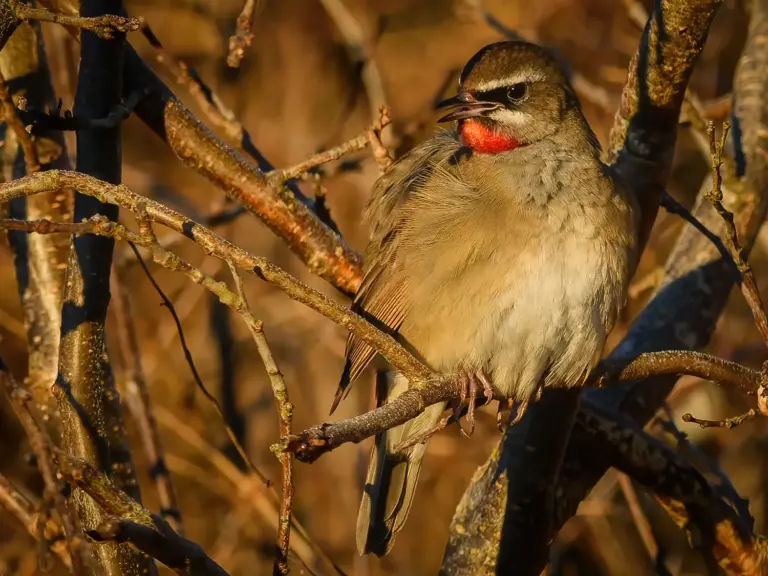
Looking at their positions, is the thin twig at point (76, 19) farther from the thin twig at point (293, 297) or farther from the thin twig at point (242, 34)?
the thin twig at point (242, 34)

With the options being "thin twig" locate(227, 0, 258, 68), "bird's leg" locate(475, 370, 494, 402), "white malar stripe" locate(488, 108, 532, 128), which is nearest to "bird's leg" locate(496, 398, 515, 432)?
"bird's leg" locate(475, 370, 494, 402)

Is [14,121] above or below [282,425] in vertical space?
above

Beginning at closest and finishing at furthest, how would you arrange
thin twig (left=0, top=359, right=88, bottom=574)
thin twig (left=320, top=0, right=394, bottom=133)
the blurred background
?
thin twig (left=0, top=359, right=88, bottom=574) < the blurred background < thin twig (left=320, top=0, right=394, bottom=133)

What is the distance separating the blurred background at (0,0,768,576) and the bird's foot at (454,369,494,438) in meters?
1.90

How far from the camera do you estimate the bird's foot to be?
133 inches

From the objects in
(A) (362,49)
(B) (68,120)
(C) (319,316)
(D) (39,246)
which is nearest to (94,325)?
(B) (68,120)

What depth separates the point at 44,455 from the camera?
2.06 metres

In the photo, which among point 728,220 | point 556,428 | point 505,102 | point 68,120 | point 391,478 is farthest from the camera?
point 391,478

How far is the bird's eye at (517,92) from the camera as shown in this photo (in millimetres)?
3916

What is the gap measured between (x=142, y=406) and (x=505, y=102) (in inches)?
78.4

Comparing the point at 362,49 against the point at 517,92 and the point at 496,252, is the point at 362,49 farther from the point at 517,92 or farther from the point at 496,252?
the point at 496,252

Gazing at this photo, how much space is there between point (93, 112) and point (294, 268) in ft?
14.7

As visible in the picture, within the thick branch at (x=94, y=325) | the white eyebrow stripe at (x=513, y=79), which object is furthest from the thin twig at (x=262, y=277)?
the white eyebrow stripe at (x=513, y=79)

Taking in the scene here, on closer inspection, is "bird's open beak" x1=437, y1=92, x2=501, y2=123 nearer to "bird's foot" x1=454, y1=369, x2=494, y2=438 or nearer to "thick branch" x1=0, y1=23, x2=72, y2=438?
"bird's foot" x1=454, y1=369, x2=494, y2=438
